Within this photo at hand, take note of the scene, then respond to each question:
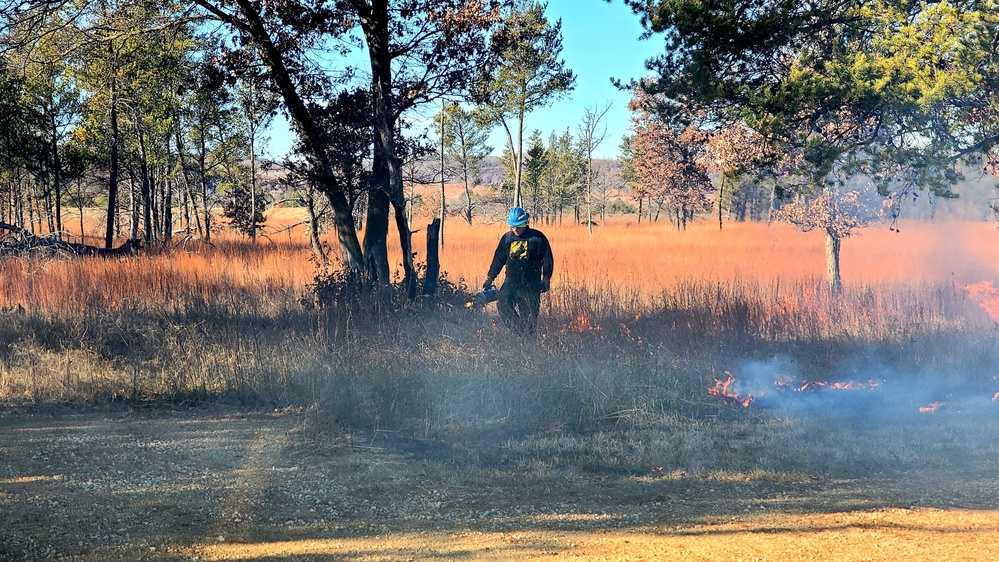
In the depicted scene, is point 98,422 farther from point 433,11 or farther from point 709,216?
point 709,216

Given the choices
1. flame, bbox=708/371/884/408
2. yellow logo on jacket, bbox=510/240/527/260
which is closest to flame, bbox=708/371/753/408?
flame, bbox=708/371/884/408

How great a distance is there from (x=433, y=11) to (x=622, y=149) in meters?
44.2

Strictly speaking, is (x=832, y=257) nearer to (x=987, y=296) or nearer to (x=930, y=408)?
(x=987, y=296)

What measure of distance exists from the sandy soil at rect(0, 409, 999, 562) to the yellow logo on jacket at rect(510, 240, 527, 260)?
279cm

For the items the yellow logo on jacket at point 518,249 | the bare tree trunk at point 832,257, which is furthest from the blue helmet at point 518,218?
the bare tree trunk at point 832,257

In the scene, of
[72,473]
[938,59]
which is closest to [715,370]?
[938,59]

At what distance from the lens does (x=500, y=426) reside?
614 cm

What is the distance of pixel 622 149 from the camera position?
2031 inches

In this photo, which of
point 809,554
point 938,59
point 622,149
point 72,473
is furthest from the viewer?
point 622,149

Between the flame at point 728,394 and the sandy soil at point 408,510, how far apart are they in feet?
6.09

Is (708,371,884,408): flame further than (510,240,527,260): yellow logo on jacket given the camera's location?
No

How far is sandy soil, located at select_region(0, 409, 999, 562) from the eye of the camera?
Answer: 148 inches

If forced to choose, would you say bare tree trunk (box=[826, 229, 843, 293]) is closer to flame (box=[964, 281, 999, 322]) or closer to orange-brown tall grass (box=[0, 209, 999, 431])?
orange-brown tall grass (box=[0, 209, 999, 431])

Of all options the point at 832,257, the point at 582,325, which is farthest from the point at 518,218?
the point at 832,257
